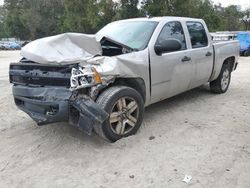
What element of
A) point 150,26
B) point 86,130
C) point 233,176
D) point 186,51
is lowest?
point 233,176

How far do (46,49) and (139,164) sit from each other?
2014 millimetres

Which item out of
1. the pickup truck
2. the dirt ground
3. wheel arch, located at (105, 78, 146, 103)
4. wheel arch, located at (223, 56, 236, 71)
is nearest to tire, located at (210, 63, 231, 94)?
wheel arch, located at (223, 56, 236, 71)

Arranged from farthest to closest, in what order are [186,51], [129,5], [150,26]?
[129,5] → [186,51] → [150,26]

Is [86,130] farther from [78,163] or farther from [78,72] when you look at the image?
[78,72]

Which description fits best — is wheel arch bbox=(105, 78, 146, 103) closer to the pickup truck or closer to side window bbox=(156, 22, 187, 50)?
the pickup truck

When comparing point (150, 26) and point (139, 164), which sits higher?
point (150, 26)

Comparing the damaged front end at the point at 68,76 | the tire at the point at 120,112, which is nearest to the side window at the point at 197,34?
the damaged front end at the point at 68,76

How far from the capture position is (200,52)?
21.2 feet

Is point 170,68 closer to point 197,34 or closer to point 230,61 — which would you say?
point 197,34

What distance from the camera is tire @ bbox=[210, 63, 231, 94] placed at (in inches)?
302

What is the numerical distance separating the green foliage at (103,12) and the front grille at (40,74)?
85.5 ft

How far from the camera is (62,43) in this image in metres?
4.82

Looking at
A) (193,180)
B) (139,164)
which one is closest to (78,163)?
(139,164)

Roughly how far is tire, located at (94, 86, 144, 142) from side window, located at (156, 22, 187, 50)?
1.19m
